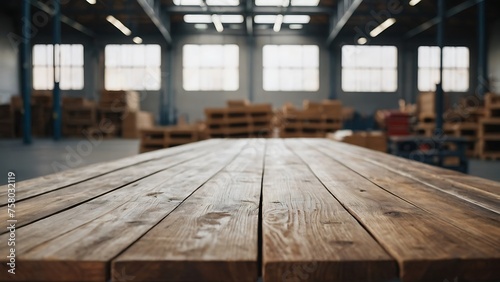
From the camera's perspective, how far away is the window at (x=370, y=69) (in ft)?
70.2

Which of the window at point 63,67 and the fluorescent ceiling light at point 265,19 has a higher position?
the fluorescent ceiling light at point 265,19

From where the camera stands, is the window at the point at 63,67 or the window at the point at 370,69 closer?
the window at the point at 63,67

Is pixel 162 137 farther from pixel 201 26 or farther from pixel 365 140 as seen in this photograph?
pixel 201 26

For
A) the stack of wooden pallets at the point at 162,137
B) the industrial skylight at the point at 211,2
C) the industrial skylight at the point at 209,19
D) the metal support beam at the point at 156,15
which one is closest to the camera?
the stack of wooden pallets at the point at 162,137

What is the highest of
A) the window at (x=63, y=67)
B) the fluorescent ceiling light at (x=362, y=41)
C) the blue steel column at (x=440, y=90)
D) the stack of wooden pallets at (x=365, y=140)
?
the fluorescent ceiling light at (x=362, y=41)

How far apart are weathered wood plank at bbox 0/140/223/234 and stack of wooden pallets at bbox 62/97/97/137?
1598cm

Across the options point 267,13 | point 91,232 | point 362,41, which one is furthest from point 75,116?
point 91,232

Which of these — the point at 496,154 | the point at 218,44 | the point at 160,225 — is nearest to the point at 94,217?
the point at 160,225

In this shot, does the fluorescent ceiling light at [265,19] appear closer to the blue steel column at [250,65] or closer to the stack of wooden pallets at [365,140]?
the blue steel column at [250,65]

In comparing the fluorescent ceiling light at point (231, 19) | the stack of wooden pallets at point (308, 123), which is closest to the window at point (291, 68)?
the fluorescent ceiling light at point (231, 19)

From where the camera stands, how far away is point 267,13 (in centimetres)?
1811

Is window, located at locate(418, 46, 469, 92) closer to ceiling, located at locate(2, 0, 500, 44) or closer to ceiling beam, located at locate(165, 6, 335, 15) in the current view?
ceiling, located at locate(2, 0, 500, 44)

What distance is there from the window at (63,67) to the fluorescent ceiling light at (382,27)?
13042mm

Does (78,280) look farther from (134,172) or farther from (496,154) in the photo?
(496,154)
